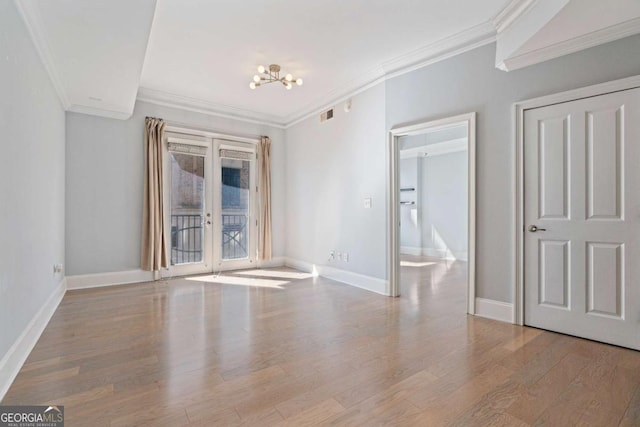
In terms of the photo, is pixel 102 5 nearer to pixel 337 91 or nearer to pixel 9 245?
pixel 9 245

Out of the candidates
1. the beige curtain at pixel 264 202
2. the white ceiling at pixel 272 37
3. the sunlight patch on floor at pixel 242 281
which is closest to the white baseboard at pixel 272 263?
the beige curtain at pixel 264 202

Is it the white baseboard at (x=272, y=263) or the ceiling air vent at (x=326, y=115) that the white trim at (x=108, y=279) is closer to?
the white baseboard at (x=272, y=263)

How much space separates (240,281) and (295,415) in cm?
350

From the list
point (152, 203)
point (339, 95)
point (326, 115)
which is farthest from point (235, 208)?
point (339, 95)

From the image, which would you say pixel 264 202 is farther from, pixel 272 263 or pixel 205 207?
pixel 272 263

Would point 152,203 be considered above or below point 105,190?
below

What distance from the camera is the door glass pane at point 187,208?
528cm

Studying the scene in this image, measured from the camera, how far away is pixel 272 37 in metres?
3.40

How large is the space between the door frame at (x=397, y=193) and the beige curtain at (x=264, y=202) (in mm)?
2805

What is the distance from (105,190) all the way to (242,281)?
246 centimetres

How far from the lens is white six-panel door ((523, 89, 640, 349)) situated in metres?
2.56

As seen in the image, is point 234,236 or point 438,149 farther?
point 438,149

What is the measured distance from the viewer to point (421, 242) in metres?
8.34

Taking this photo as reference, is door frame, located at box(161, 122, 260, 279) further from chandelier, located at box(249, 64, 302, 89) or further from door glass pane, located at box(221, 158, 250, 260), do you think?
chandelier, located at box(249, 64, 302, 89)
